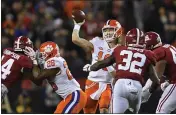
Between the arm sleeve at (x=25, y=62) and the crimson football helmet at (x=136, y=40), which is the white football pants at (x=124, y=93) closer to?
the crimson football helmet at (x=136, y=40)

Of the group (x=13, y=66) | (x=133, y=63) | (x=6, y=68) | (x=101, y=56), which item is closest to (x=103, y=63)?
(x=133, y=63)

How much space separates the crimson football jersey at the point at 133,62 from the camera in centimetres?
1288

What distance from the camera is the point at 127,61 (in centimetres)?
1289

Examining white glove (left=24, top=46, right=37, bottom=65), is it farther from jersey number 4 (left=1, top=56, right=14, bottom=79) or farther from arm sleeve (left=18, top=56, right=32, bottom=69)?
jersey number 4 (left=1, top=56, right=14, bottom=79)

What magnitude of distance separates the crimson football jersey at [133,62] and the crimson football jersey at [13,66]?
1577 mm

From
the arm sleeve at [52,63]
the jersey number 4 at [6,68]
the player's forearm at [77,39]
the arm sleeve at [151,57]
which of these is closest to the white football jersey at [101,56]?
the player's forearm at [77,39]

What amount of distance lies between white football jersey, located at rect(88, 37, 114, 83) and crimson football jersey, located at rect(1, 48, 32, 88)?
1.58m

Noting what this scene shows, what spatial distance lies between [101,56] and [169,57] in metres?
1.34

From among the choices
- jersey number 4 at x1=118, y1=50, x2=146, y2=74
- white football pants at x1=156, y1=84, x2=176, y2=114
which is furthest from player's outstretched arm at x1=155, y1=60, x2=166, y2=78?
jersey number 4 at x1=118, y1=50, x2=146, y2=74

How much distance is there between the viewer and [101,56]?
1447 centimetres

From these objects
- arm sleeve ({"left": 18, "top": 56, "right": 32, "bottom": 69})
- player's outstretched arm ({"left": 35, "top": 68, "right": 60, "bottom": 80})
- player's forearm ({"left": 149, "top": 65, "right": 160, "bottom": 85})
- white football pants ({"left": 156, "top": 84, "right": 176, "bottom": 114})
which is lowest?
white football pants ({"left": 156, "top": 84, "right": 176, "bottom": 114})

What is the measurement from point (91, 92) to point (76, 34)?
1.10m

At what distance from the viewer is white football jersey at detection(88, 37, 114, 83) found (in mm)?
14422

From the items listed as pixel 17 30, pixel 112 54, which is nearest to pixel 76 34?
pixel 112 54
